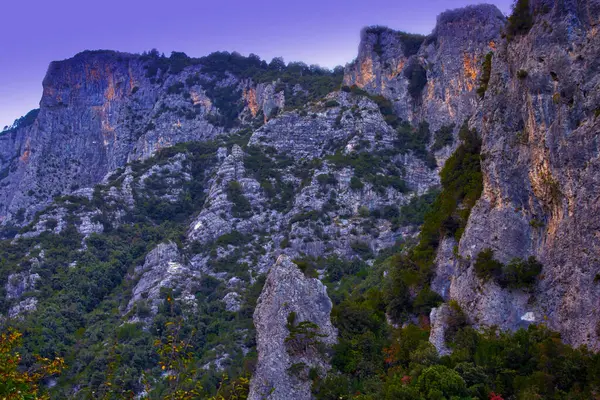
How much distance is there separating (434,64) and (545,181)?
58.4 metres

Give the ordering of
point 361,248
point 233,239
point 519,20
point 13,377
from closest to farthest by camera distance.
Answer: point 13,377 → point 519,20 → point 361,248 → point 233,239

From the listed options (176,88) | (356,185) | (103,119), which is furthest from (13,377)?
(103,119)

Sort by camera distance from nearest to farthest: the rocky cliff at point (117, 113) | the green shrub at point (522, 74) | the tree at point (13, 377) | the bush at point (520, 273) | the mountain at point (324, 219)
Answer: the tree at point (13, 377), the mountain at point (324, 219), the bush at point (520, 273), the green shrub at point (522, 74), the rocky cliff at point (117, 113)

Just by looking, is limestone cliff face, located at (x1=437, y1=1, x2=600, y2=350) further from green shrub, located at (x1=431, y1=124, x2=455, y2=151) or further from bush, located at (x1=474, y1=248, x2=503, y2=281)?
green shrub, located at (x1=431, y1=124, x2=455, y2=151)

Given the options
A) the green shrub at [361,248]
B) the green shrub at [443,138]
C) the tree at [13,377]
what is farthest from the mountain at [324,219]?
the tree at [13,377]

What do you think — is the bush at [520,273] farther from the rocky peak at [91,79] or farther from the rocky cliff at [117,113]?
the rocky peak at [91,79]

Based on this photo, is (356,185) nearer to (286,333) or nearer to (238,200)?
(238,200)

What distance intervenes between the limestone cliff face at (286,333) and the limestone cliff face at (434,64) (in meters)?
42.5

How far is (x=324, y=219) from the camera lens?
69.4 metres

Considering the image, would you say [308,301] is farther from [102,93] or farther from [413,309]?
[102,93]

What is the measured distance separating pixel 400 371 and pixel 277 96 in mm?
78481

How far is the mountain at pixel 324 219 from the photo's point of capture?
24484 mm

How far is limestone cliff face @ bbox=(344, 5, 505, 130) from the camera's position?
74.9m

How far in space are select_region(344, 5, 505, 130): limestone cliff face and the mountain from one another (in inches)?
11.6
